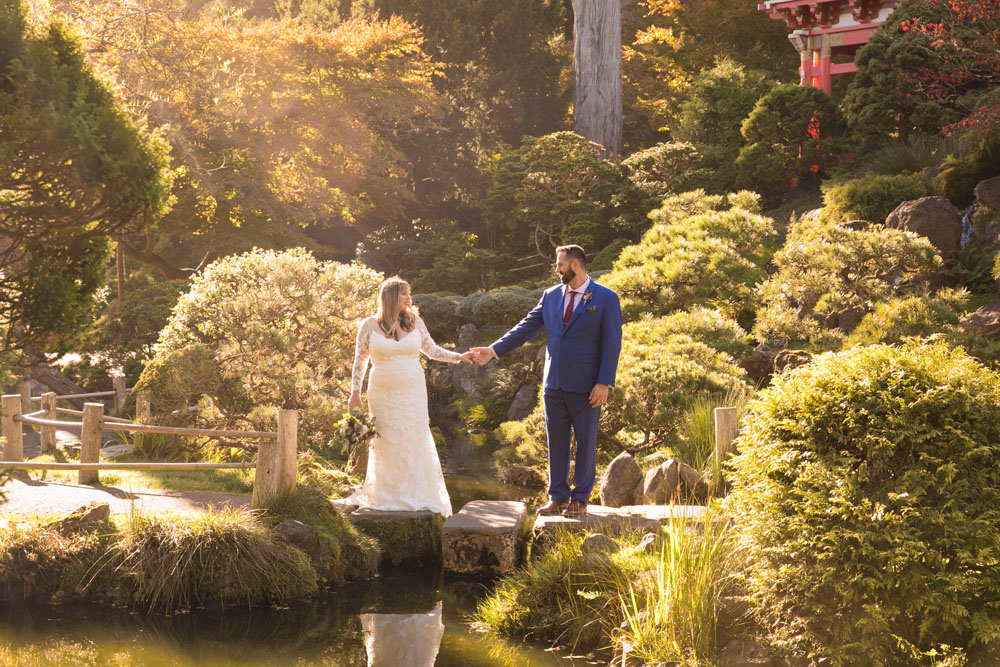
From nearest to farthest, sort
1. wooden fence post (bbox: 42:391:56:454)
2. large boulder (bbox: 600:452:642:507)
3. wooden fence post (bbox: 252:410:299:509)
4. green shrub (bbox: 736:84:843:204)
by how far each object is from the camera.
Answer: wooden fence post (bbox: 252:410:299:509) < large boulder (bbox: 600:452:642:507) < wooden fence post (bbox: 42:391:56:454) < green shrub (bbox: 736:84:843:204)

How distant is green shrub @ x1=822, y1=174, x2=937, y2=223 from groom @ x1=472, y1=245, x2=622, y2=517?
6.86m

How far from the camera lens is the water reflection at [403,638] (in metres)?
5.08

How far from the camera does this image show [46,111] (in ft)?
19.6

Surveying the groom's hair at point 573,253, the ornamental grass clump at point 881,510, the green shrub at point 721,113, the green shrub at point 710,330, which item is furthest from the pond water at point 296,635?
the green shrub at point 721,113

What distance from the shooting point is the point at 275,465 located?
21.9ft

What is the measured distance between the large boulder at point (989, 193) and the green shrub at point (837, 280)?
76.6 inches

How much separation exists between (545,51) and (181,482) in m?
19.1

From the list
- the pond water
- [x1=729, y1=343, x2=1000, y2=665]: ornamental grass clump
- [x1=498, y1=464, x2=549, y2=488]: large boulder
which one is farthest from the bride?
[x1=729, y1=343, x2=1000, y2=665]: ornamental grass clump

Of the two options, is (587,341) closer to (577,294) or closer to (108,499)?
(577,294)

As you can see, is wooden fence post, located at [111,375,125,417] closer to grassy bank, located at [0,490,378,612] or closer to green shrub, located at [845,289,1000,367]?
grassy bank, located at [0,490,378,612]

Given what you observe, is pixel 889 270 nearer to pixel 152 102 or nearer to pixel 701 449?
pixel 701 449

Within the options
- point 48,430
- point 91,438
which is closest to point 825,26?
point 48,430

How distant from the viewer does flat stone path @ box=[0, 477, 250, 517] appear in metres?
7.15

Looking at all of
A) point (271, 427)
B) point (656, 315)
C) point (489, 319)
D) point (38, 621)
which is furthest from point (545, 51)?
point (38, 621)
